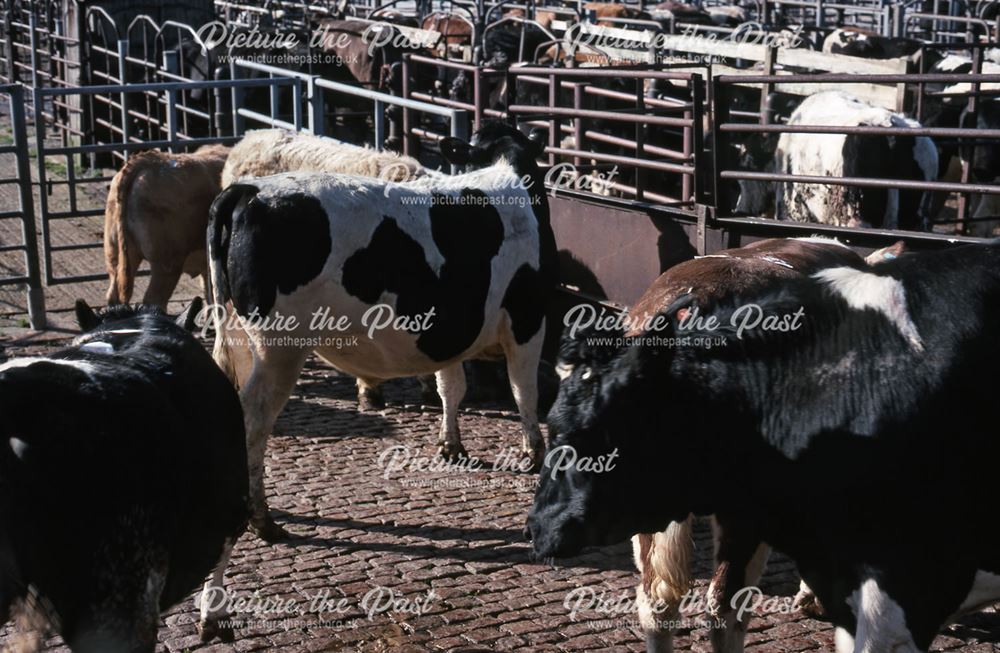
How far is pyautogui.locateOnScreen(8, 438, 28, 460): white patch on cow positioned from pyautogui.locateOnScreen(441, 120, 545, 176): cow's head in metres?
4.84

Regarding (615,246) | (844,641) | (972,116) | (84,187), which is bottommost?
(84,187)

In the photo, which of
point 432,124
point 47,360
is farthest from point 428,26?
point 47,360

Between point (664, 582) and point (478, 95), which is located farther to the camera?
point (478, 95)

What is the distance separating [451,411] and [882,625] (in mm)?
4234

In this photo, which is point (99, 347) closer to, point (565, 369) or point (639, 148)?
point (565, 369)

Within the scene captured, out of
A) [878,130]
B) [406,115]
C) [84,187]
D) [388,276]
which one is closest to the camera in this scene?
[388,276]

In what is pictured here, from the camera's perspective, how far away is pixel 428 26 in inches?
891

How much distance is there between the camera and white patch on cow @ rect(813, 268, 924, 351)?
3527 millimetres

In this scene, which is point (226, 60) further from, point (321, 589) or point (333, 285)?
point (321, 589)

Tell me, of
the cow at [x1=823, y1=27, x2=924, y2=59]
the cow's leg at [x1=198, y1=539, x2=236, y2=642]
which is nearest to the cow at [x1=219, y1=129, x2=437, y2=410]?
the cow's leg at [x1=198, y1=539, x2=236, y2=642]

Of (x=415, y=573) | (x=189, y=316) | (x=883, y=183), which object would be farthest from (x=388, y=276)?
(x=883, y=183)

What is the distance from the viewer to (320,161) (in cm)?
864

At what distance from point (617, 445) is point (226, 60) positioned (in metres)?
15.0

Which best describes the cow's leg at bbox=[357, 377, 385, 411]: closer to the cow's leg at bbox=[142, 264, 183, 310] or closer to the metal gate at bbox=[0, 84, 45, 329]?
the cow's leg at bbox=[142, 264, 183, 310]
